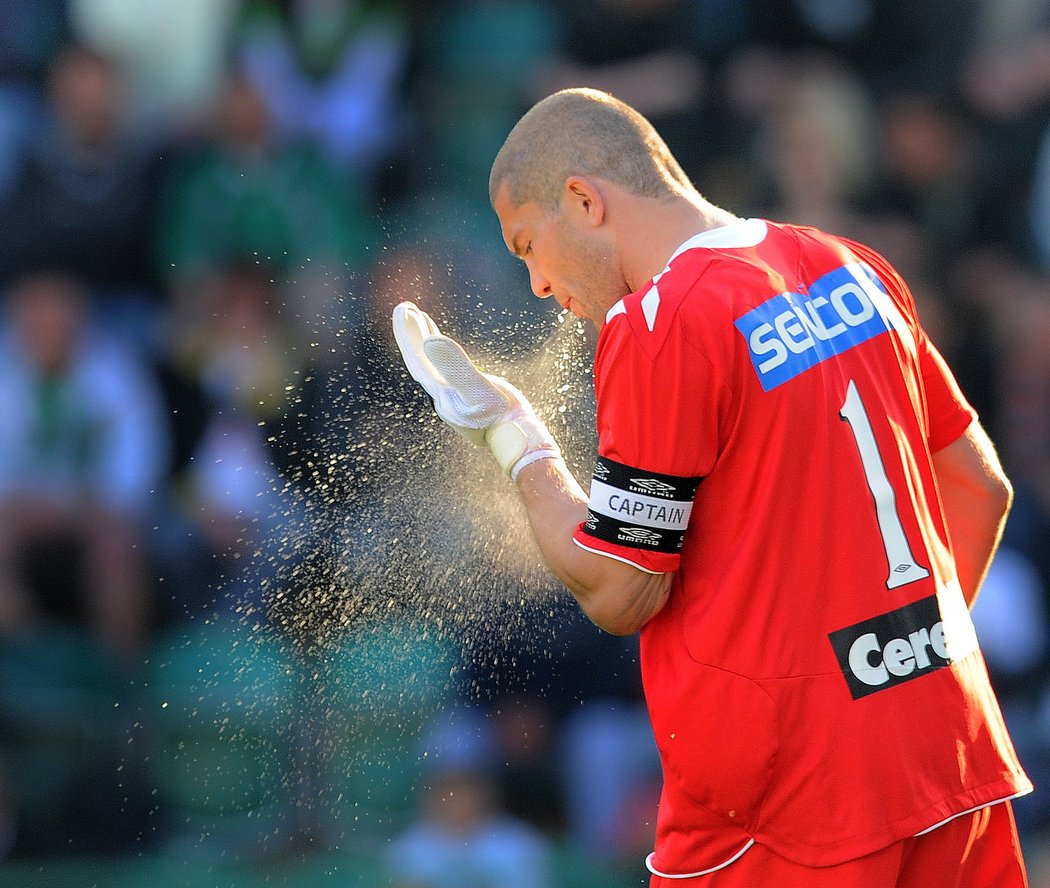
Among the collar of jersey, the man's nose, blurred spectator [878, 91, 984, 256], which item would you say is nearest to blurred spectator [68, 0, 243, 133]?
blurred spectator [878, 91, 984, 256]

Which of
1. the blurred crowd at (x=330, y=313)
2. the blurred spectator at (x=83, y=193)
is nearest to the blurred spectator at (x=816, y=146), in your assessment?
the blurred crowd at (x=330, y=313)

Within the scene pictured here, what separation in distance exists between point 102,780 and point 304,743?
814mm

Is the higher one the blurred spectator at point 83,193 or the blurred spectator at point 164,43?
the blurred spectator at point 164,43

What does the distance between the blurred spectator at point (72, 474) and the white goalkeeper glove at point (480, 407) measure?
3433mm

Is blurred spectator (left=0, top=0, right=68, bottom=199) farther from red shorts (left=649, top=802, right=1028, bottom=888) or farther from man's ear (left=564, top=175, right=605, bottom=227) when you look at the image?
red shorts (left=649, top=802, right=1028, bottom=888)

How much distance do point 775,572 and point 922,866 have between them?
54 cm

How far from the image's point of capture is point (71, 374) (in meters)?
6.16

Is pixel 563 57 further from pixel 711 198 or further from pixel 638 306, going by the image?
pixel 638 306

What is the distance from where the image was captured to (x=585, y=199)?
8.48ft

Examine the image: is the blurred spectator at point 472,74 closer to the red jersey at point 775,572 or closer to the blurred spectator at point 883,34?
the blurred spectator at point 883,34

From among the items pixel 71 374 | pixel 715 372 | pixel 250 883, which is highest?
pixel 715 372

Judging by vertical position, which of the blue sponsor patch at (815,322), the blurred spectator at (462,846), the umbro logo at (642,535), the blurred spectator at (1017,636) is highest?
the blue sponsor patch at (815,322)

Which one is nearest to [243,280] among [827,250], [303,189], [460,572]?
[303,189]

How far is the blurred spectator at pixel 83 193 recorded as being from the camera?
6348 mm
